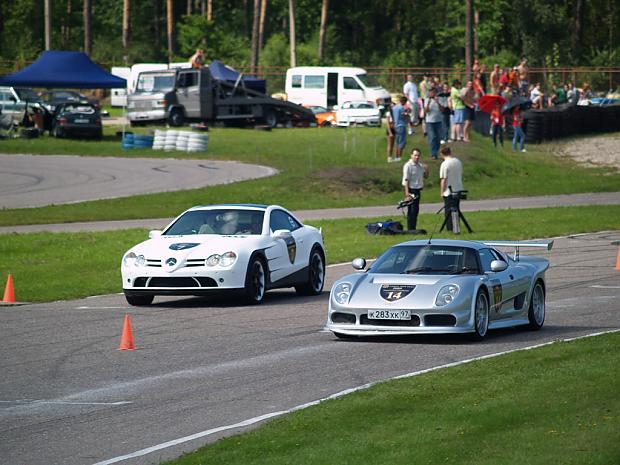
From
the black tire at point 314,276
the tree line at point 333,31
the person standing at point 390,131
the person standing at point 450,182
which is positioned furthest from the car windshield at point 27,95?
Result: the black tire at point 314,276

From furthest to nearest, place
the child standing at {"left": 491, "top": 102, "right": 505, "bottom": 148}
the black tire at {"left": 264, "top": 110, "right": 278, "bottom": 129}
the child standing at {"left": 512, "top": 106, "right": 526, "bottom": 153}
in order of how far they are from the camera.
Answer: the black tire at {"left": 264, "top": 110, "right": 278, "bottom": 129} → the child standing at {"left": 512, "top": 106, "right": 526, "bottom": 153} → the child standing at {"left": 491, "top": 102, "right": 505, "bottom": 148}

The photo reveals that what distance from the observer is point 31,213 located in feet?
106

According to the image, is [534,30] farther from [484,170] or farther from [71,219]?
[71,219]

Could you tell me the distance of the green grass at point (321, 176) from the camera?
33.7m

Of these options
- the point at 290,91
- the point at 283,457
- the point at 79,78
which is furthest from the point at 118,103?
the point at 283,457

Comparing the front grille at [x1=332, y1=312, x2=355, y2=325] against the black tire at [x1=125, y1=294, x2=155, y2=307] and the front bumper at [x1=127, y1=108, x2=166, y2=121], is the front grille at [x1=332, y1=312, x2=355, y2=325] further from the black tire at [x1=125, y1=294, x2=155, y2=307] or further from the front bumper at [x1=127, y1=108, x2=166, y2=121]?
the front bumper at [x1=127, y1=108, x2=166, y2=121]

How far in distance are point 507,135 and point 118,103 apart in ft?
103

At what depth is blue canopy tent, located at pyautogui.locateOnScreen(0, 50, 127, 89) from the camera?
48969 millimetres

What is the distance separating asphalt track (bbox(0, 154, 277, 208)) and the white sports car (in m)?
16.4

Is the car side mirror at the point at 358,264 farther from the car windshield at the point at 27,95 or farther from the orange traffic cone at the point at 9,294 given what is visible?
the car windshield at the point at 27,95

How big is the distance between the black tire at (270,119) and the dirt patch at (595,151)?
→ 46.9 ft

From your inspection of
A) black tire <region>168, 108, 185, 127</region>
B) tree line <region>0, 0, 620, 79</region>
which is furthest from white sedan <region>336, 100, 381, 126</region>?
tree line <region>0, 0, 620, 79</region>

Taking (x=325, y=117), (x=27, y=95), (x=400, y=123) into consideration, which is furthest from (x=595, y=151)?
(x=27, y=95)

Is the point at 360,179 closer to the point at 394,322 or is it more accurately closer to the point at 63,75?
the point at 63,75
